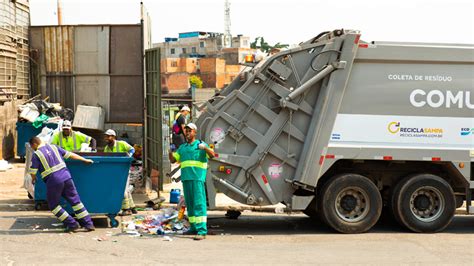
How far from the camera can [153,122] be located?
1193 cm

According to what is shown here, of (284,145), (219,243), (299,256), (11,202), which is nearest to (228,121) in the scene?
(284,145)

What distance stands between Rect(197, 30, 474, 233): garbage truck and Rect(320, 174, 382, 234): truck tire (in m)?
0.01

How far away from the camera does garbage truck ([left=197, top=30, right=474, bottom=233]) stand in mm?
8617

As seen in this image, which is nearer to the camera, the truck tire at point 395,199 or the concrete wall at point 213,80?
the truck tire at point 395,199

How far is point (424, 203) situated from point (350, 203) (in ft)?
3.29

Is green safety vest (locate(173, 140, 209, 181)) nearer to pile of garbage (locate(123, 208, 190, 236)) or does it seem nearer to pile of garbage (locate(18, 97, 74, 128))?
pile of garbage (locate(123, 208, 190, 236))

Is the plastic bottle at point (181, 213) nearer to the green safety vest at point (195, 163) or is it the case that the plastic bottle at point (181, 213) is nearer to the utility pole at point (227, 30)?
the green safety vest at point (195, 163)

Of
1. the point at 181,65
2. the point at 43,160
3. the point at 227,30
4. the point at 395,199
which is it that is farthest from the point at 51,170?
the point at 227,30

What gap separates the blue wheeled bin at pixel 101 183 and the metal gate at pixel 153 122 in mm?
2003

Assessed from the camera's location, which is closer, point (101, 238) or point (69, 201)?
point (101, 238)

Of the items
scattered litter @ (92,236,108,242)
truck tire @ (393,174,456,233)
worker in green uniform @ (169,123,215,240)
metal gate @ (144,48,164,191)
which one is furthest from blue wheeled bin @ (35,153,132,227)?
truck tire @ (393,174,456,233)

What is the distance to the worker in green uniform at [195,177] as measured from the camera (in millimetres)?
8398

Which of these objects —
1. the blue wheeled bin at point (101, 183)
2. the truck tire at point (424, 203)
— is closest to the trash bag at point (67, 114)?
the blue wheeled bin at point (101, 183)

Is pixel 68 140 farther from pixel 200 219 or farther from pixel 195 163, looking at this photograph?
pixel 200 219
